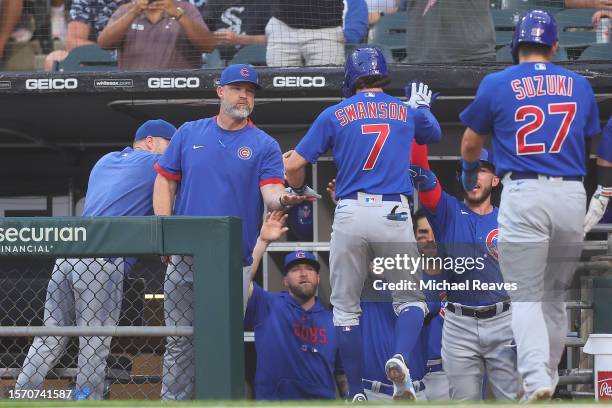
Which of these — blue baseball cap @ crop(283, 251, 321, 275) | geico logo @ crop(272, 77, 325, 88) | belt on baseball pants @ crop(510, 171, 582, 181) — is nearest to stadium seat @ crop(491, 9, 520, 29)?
geico logo @ crop(272, 77, 325, 88)

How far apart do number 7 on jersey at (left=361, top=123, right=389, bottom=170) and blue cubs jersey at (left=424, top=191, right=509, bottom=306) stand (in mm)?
963

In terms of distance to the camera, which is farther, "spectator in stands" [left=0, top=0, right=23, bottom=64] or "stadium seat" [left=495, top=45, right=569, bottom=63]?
"spectator in stands" [left=0, top=0, right=23, bottom=64]

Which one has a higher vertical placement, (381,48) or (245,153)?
(381,48)

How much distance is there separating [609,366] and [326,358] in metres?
1.86

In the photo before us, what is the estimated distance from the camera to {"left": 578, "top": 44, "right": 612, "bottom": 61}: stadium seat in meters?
9.05

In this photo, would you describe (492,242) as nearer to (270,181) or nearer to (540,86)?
(270,181)

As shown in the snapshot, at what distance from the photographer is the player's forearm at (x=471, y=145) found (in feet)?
18.6

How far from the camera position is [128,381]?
19.9ft

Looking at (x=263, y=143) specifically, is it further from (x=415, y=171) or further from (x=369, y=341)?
(x=369, y=341)

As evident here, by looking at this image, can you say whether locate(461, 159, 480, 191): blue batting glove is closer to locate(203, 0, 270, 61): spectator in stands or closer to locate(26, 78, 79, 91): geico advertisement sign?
locate(26, 78, 79, 91): geico advertisement sign

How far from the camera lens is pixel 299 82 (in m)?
8.73

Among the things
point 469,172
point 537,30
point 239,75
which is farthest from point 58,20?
point 537,30

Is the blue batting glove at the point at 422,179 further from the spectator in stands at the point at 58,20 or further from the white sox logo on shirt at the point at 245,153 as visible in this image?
the spectator in stands at the point at 58,20

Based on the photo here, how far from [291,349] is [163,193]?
5.47ft
